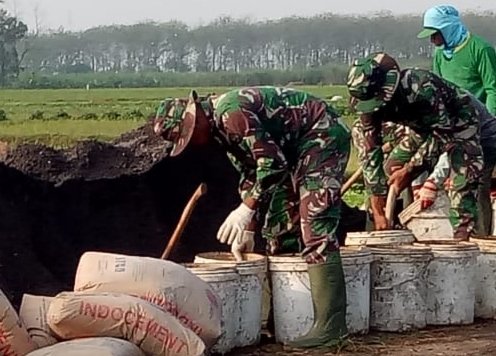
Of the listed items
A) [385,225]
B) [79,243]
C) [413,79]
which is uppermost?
[413,79]

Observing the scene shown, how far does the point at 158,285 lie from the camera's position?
5027 mm

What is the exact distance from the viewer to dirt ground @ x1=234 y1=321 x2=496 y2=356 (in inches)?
229

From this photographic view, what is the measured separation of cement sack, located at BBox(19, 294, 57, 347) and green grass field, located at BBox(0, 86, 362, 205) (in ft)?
53.6

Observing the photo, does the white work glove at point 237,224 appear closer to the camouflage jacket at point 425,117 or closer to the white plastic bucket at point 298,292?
the white plastic bucket at point 298,292

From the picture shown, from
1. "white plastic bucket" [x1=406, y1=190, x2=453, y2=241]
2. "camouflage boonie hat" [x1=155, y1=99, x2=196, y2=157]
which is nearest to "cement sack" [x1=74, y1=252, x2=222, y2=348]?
"camouflage boonie hat" [x1=155, y1=99, x2=196, y2=157]

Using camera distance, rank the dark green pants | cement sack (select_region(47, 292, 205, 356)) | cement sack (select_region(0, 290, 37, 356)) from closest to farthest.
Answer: cement sack (select_region(0, 290, 37, 356))
cement sack (select_region(47, 292, 205, 356))
the dark green pants

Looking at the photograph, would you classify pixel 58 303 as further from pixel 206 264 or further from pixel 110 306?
pixel 206 264

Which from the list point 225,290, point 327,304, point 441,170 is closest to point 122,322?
point 225,290

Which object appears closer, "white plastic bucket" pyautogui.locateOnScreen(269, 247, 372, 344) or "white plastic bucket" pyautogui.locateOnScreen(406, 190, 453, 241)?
"white plastic bucket" pyautogui.locateOnScreen(269, 247, 372, 344)

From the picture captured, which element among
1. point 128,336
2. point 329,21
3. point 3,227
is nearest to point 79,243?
point 3,227

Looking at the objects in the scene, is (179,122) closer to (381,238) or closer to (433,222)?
(381,238)

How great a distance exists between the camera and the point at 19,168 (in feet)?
32.9

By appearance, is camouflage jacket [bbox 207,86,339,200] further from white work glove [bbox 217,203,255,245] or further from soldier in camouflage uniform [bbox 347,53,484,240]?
soldier in camouflage uniform [bbox 347,53,484,240]

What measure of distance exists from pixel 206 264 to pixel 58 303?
127 centimetres
